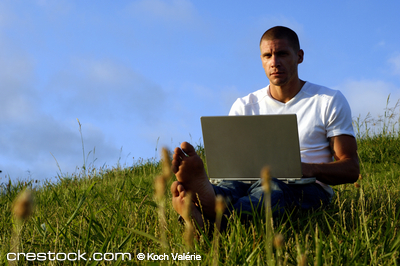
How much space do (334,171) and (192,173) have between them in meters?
1.35

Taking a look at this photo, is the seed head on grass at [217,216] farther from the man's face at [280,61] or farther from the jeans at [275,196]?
the man's face at [280,61]

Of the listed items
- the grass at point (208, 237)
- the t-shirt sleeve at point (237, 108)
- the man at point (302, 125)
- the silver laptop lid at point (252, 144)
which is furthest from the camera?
the t-shirt sleeve at point (237, 108)

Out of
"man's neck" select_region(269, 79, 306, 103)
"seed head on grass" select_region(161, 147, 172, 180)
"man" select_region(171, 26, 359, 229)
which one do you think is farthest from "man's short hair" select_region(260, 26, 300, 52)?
"seed head on grass" select_region(161, 147, 172, 180)

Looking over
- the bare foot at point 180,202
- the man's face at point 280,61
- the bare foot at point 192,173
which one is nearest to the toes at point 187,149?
the bare foot at point 192,173

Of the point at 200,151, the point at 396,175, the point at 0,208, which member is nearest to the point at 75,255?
the point at 0,208

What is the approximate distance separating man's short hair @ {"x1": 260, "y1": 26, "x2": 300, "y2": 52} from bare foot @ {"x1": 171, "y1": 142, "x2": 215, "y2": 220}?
178cm

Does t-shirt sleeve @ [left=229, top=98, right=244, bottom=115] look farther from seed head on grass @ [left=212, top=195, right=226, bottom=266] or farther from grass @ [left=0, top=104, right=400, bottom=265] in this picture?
seed head on grass @ [left=212, top=195, right=226, bottom=266]

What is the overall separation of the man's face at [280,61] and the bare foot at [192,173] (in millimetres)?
1544

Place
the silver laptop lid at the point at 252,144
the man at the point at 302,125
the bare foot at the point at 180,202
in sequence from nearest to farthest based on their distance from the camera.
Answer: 1. the bare foot at the point at 180,202
2. the silver laptop lid at the point at 252,144
3. the man at the point at 302,125

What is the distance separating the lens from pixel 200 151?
7.64 m

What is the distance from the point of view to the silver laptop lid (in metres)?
2.52

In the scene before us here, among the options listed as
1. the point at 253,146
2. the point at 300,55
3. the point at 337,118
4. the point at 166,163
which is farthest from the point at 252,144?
the point at 166,163

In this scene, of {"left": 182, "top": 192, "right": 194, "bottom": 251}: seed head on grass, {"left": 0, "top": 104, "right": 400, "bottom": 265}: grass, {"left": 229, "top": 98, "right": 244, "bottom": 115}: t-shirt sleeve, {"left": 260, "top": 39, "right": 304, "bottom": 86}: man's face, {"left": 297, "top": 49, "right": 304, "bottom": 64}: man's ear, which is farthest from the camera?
{"left": 229, "top": 98, "right": 244, "bottom": 115}: t-shirt sleeve

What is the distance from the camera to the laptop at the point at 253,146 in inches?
99.3
